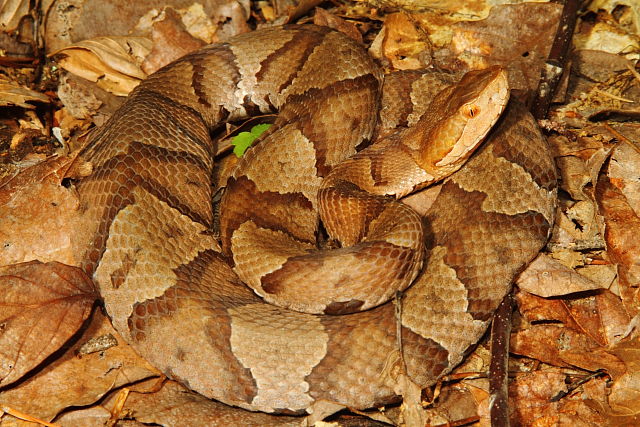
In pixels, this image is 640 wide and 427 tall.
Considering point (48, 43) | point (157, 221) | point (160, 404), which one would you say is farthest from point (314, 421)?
point (48, 43)

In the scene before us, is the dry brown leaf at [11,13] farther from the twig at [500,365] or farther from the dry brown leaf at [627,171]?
the dry brown leaf at [627,171]

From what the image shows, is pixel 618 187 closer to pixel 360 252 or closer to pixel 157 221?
pixel 360 252

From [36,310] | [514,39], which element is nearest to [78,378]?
[36,310]

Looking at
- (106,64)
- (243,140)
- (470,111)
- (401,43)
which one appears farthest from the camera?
(401,43)

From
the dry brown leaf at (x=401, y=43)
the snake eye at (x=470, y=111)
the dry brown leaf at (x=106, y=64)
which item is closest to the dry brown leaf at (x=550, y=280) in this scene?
the snake eye at (x=470, y=111)

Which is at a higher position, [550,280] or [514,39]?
[514,39]

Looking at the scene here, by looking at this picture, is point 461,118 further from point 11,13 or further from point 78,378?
point 11,13

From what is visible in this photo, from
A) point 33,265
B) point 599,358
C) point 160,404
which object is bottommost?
point 160,404

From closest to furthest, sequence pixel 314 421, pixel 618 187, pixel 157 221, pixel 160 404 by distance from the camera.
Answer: pixel 314 421, pixel 160 404, pixel 157 221, pixel 618 187
